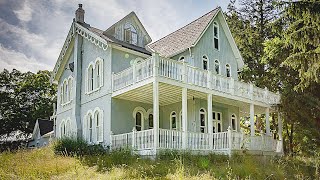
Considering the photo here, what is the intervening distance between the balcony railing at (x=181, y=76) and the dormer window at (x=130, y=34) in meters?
5.32

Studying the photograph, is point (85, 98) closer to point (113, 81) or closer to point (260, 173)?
point (113, 81)

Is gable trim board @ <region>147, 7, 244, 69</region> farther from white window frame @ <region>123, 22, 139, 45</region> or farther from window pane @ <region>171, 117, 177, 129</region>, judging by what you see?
window pane @ <region>171, 117, 177, 129</region>

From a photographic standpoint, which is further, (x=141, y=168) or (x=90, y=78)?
(x=90, y=78)

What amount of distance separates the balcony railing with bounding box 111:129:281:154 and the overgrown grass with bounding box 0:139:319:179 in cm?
82

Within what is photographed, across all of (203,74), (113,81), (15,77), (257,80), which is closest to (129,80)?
(113,81)

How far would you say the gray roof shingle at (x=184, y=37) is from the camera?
22484mm

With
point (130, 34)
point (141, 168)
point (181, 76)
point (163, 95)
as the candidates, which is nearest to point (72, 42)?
point (130, 34)

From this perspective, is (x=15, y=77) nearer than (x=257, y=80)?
No

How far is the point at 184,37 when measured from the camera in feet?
77.5

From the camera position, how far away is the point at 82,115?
22922mm

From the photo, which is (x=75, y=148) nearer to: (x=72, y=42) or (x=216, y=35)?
(x=72, y=42)

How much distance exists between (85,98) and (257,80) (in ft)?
47.6

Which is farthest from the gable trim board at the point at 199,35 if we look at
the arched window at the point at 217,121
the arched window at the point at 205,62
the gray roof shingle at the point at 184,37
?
the arched window at the point at 217,121

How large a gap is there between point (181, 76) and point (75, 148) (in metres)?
7.07
